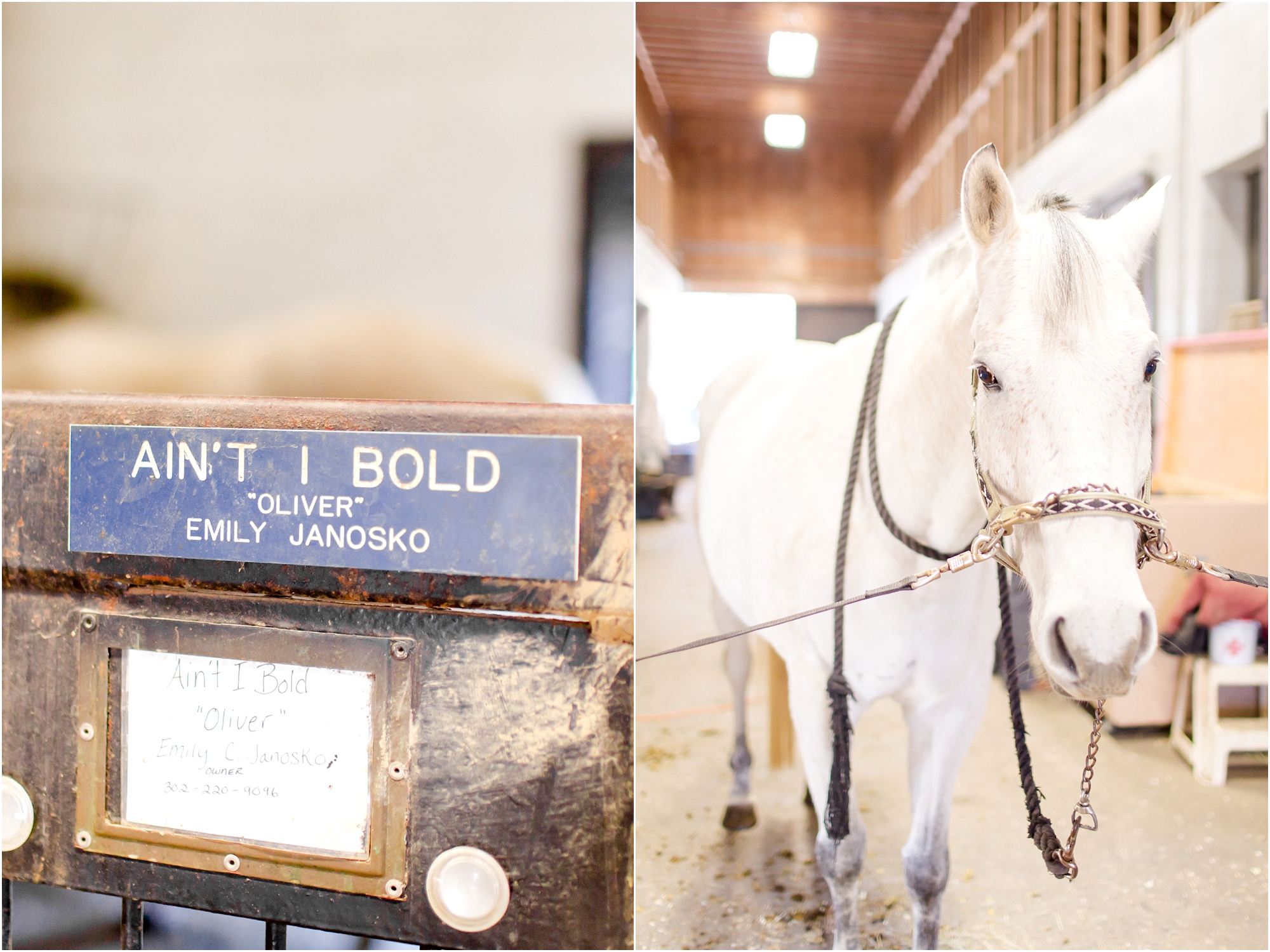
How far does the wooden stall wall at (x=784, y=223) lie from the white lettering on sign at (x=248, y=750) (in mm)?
4751

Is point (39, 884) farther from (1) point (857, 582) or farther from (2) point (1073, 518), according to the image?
(2) point (1073, 518)

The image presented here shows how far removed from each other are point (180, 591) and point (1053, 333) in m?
1.18

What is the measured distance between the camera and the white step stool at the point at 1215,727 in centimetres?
227

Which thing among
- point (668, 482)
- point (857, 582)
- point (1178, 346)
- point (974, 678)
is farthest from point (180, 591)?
point (668, 482)

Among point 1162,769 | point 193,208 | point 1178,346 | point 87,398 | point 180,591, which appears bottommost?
point 1162,769

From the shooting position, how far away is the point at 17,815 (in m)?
1.06

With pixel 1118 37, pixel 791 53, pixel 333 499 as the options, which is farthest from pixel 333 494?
pixel 1118 37

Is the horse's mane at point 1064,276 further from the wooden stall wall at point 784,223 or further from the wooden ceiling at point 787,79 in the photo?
the wooden stall wall at point 784,223

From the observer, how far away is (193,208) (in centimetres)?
99

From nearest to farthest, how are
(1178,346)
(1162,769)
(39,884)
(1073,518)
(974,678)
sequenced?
(1073,518)
(39,884)
(974,678)
(1162,769)
(1178,346)

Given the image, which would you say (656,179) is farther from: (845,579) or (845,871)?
(845,871)

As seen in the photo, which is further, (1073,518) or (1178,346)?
(1178,346)

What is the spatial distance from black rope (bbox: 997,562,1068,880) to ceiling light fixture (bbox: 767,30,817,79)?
2086 mm

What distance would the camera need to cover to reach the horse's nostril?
28.3 inches
